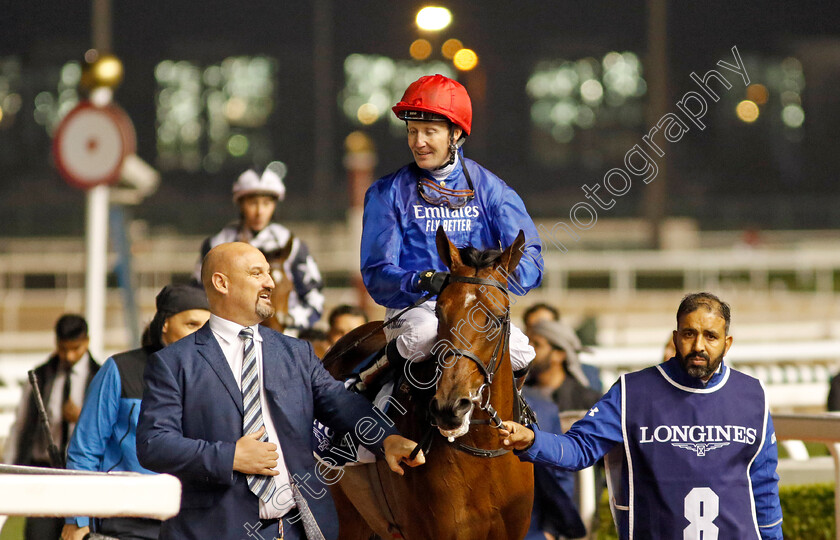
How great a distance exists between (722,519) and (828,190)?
1452 inches

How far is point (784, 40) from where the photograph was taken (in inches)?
1374

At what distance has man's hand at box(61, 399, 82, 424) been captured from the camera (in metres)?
5.88

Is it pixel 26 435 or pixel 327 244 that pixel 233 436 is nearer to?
pixel 26 435

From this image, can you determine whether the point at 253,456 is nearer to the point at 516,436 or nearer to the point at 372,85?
the point at 516,436

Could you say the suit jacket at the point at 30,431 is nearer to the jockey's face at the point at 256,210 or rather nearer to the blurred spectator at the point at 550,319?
the jockey's face at the point at 256,210

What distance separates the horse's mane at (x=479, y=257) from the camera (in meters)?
4.04

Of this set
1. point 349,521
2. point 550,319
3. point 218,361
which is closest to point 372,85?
point 550,319

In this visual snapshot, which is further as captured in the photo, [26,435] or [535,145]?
[535,145]

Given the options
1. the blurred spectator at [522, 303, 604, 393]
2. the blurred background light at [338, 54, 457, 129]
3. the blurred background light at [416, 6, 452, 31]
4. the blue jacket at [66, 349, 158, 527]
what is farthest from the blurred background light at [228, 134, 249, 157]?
the blue jacket at [66, 349, 158, 527]

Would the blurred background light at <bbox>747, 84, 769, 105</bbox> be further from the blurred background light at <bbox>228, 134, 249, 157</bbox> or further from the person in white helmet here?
the person in white helmet

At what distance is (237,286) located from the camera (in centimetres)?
344

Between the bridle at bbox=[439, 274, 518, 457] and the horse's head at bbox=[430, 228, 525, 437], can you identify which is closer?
the horse's head at bbox=[430, 228, 525, 437]

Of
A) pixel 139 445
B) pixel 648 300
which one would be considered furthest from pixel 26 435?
pixel 648 300

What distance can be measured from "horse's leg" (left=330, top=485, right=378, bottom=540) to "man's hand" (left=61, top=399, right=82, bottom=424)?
167 centimetres
